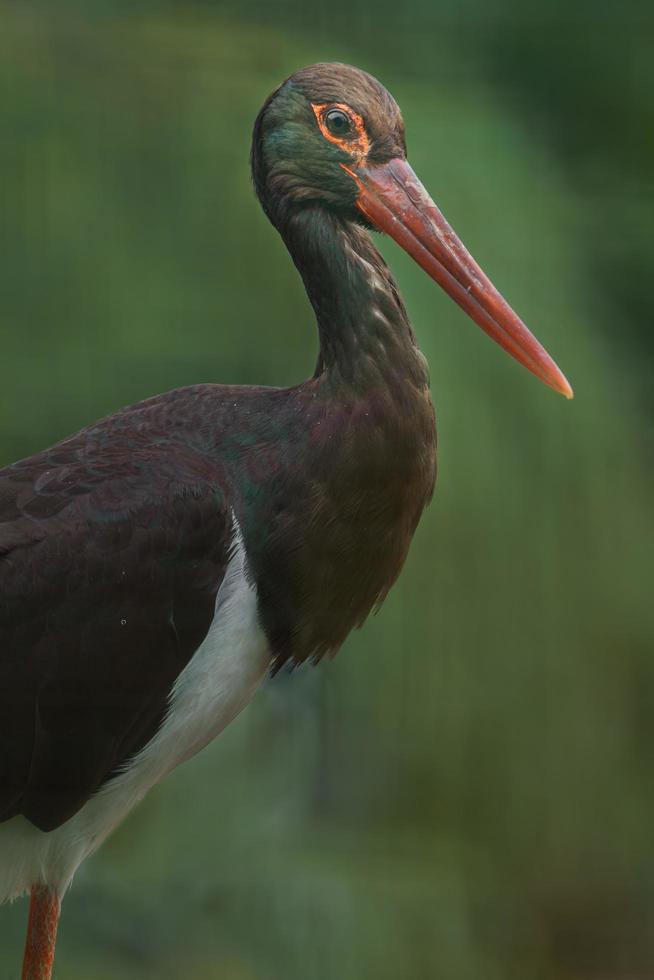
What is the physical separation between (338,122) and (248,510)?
0.48 meters

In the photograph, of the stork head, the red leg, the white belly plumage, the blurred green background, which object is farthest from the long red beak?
the blurred green background

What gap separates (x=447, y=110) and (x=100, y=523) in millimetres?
1748

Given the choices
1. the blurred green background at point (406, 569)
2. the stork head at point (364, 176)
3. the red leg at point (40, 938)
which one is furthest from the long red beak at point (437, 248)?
the blurred green background at point (406, 569)

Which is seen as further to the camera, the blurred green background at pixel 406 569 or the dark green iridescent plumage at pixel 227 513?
the blurred green background at pixel 406 569

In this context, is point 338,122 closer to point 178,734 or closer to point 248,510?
point 248,510

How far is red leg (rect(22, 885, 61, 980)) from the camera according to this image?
2188 millimetres

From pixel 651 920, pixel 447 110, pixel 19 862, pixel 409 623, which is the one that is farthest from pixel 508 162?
pixel 19 862

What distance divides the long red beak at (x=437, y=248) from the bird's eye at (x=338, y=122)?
4 centimetres

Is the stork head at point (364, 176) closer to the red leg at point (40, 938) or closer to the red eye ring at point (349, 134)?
the red eye ring at point (349, 134)

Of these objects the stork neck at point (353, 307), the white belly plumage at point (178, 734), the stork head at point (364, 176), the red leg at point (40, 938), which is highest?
the stork head at point (364, 176)

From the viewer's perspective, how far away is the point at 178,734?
208 cm

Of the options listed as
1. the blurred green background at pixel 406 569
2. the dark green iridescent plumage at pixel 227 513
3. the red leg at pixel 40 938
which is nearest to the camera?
the dark green iridescent plumage at pixel 227 513

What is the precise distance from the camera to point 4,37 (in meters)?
3.36

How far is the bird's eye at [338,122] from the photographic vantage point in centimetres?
203
